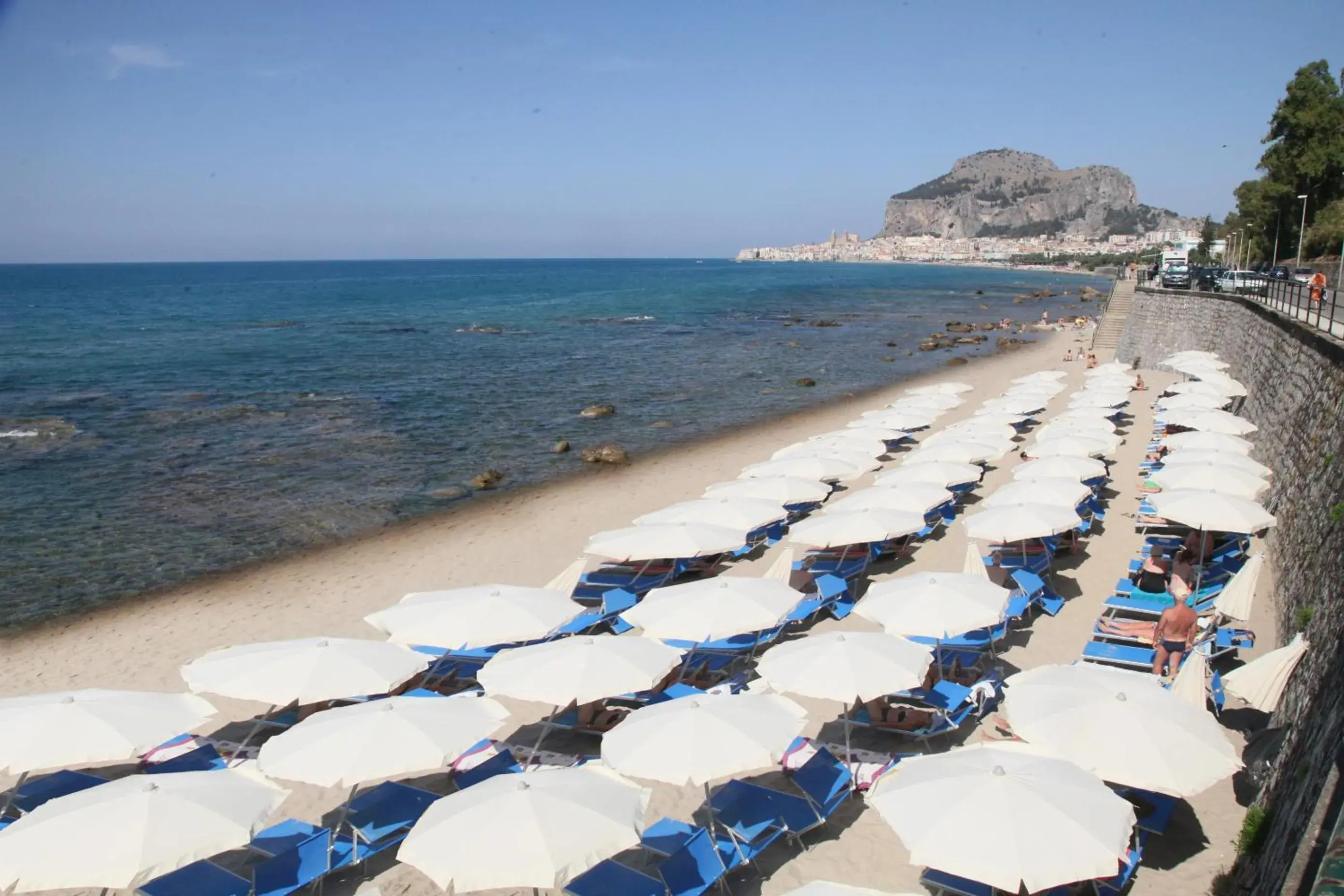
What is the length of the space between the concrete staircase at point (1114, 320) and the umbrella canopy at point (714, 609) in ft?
112

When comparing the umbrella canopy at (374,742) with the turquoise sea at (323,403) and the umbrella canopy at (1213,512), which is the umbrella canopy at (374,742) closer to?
the umbrella canopy at (1213,512)

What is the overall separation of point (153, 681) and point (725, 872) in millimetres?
8711

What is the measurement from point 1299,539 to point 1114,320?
32.4 meters

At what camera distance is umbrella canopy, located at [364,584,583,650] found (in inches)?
388

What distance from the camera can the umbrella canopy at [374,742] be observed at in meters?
6.88

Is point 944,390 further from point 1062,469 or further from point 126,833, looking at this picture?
point 126,833

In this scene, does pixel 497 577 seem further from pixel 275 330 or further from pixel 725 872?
pixel 275 330

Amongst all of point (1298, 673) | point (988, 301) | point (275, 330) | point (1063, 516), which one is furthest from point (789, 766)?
point (988, 301)

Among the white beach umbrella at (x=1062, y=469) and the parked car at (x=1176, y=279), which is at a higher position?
the parked car at (x=1176, y=279)

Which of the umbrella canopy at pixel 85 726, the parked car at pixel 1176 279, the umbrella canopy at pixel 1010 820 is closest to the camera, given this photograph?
the umbrella canopy at pixel 1010 820

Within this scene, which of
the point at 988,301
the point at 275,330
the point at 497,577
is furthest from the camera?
the point at 988,301

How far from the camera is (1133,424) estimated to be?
76.6 feet

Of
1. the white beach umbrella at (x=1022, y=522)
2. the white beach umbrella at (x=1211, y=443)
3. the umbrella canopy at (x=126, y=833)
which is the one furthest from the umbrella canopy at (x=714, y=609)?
the white beach umbrella at (x=1211, y=443)

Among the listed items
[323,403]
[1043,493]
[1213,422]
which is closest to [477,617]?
[1043,493]
